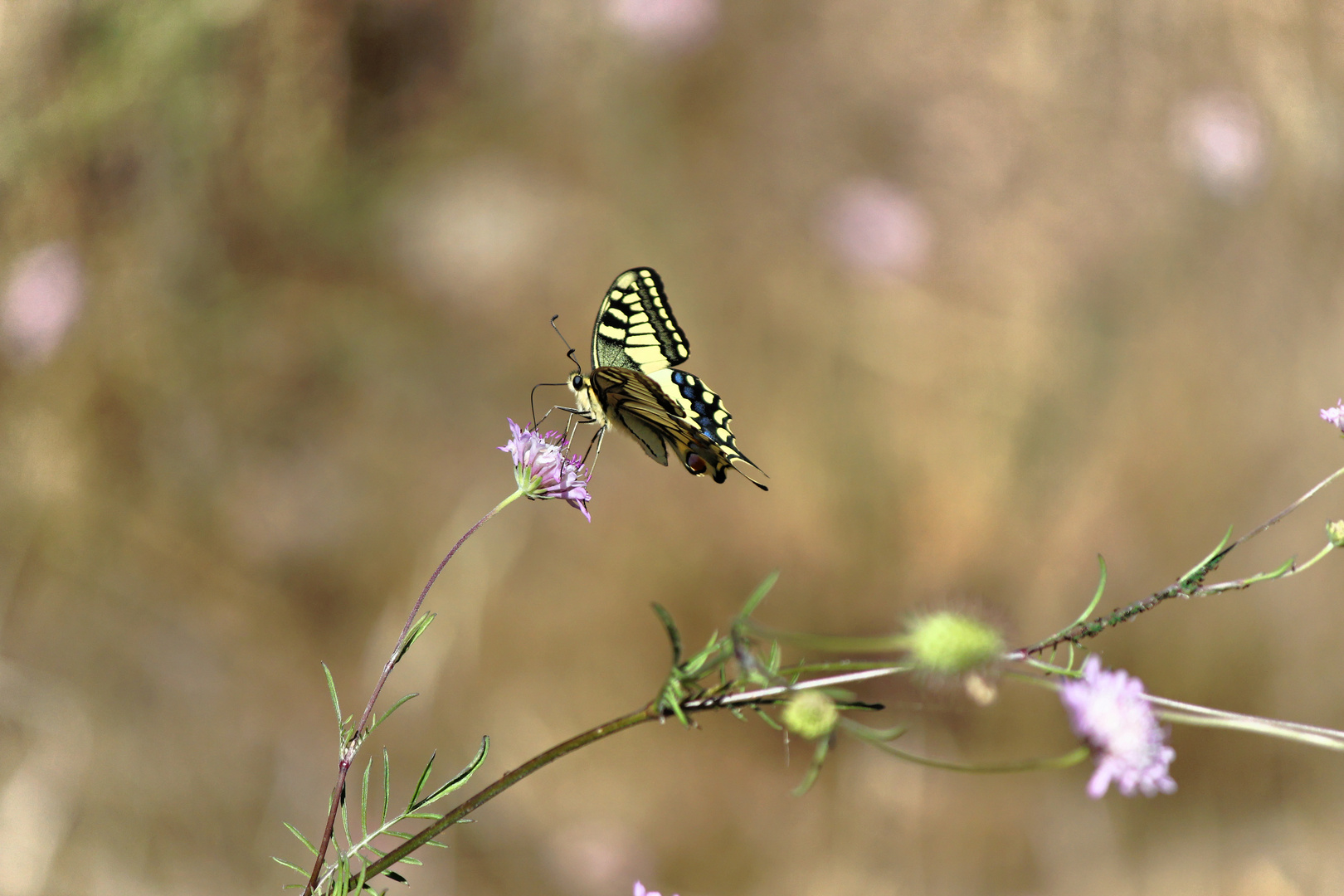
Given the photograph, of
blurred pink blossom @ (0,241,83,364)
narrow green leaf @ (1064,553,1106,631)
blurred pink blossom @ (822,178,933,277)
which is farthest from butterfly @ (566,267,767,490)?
blurred pink blossom @ (0,241,83,364)

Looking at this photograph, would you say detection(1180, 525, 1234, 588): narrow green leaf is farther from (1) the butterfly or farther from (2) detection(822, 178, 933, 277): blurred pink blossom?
(2) detection(822, 178, 933, 277): blurred pink blossom

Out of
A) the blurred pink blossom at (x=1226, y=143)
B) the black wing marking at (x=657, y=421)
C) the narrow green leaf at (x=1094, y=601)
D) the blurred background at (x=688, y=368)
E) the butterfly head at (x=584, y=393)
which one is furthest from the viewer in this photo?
the blurred pink blossom at (x=1226, y=143)

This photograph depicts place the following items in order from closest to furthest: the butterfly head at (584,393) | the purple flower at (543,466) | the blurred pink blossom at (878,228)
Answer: the purple flower at (543,466)
the butterfly head at (584,393)
the blurred pink blossom at (878,228)

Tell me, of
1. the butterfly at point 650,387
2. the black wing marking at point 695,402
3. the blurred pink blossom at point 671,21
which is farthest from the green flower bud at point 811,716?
the blurred pink blossom at point 671,21

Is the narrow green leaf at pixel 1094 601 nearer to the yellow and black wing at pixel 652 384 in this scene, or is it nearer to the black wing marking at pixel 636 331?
the yellow and black wing at pixel 652 384

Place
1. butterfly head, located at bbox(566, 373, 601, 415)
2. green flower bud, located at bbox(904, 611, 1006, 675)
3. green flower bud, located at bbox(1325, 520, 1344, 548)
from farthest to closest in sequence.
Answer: butterfly head, located at bbox(566, 373, 601, 415) < green flower bud, located at bbox(1325, 520, 1344, 548) < green flower bud, located at bbox(904, 611, 1006, 675)

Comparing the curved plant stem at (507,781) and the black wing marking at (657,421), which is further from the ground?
the black wing marking at (657,421)

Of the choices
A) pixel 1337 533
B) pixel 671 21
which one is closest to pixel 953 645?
pixel 1337 533

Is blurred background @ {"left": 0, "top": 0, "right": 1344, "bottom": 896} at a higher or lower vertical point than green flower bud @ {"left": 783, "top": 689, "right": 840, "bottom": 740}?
higher
